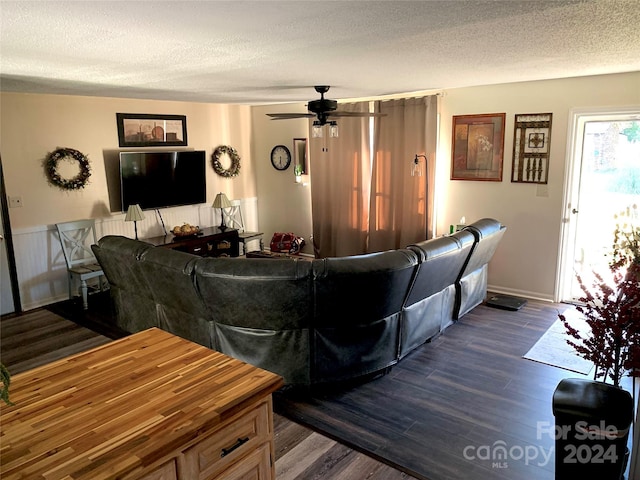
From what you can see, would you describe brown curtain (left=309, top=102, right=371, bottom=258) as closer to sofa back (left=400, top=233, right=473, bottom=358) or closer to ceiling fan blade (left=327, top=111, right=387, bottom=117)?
ceiling fan blade (left=327, top=111, right=387, bottom=117)

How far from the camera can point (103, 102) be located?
556cm

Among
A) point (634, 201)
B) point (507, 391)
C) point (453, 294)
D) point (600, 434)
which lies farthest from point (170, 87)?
point (634, 201)

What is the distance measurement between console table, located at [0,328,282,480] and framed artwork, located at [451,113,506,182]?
447cm

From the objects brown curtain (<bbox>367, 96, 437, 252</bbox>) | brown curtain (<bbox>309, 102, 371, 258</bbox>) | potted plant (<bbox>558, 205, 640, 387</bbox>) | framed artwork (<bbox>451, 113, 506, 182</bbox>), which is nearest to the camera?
potted plant (<bbox>558, 205, 640, 387</bbox>)

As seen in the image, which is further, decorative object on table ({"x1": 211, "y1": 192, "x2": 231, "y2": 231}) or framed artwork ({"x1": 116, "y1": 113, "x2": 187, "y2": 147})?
decorative object on table ({"x1": 211, "y1": 192, "x2": 231, "y2": 231})

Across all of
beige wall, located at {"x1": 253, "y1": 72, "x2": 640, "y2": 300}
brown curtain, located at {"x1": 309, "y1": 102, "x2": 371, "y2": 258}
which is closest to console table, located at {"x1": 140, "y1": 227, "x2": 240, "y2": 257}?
brown curtain, located at {"x1": 309, "y1": 102, "x2": 371, "y2": 258}

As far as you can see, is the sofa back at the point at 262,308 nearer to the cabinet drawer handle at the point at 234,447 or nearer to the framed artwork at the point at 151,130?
the cabinet drawer handle at the point at 234,447

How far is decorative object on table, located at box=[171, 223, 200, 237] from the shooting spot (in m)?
6.09

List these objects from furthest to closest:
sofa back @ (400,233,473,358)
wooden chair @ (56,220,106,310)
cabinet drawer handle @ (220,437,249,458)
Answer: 1. wooden chair @ (56,220,106,310)
2. sofa back @ (400,233,473,358)
3. cabinet drawer handle @ (220,437,249,458)

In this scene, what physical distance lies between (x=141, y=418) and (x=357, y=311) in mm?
1940

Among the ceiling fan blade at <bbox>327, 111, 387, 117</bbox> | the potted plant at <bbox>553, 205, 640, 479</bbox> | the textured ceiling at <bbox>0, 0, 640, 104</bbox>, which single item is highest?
the textured ceiling at <bbox>0, 0, 640, 104</bbox>

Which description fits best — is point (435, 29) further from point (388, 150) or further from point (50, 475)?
point (388, 150)

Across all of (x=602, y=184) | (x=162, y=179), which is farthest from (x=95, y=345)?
(x=602, y=184)

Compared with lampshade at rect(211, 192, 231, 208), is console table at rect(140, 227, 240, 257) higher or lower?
lower
